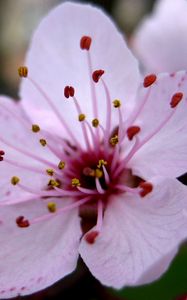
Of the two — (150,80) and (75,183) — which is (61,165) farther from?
(150,80)

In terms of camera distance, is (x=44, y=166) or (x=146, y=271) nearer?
(x=146, y=271)

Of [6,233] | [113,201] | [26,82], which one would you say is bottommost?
[6,233]

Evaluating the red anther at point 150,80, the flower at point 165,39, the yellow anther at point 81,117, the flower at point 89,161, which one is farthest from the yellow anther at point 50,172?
the flower at point 165,39

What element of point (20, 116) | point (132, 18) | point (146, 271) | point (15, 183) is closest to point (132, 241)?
point (146, 271)

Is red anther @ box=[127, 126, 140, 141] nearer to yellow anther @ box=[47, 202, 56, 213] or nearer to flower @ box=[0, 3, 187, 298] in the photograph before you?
flower @ box=[0, 3, 187, 298]

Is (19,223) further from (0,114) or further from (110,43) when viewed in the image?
(110,43)

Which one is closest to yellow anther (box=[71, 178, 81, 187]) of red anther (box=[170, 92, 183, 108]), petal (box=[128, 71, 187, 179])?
petal (box=[128, 71, 187, 179])
